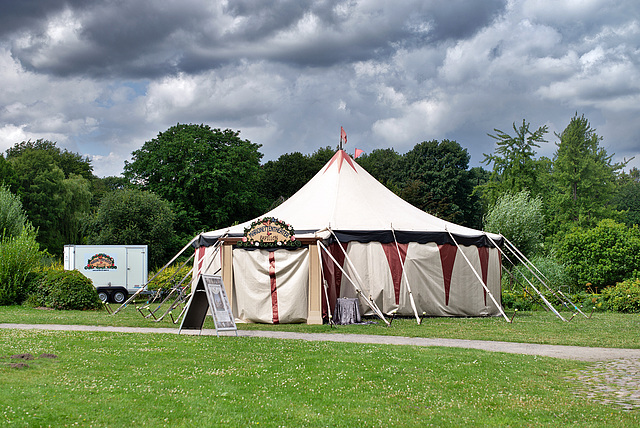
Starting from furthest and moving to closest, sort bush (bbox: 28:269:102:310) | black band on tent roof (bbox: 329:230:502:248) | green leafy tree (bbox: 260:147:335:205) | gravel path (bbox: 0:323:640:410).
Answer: green leafy tree (bbox: 260:147:335:205)
bush (bbox: 28:269:102:310)
black band on tent roof (bbox: 329:230:502:248)
gravel path (bbox: 0:323:640:410)

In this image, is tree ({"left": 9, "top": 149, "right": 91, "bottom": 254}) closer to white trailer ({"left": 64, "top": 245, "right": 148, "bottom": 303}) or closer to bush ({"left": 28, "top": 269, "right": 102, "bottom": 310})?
white trailer ({"left": 64, "top": 245, "right": 148, "bottom": 303})

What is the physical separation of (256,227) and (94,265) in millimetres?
15098

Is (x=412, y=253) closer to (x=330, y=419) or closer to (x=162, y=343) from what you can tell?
(x=162, y=343)

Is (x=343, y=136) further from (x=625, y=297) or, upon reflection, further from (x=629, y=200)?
(x=629, y=200)

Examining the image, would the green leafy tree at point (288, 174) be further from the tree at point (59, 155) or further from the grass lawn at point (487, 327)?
the grass lawn at point (487, 327)

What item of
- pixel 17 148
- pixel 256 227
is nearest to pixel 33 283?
pixel 256 227

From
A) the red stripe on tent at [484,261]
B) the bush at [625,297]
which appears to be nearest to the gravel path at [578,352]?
the red stripe on tent at [484,261]

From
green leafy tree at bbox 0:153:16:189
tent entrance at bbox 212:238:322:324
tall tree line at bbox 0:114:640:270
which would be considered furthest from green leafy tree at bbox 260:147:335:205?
tent entrance at bbox 212:238:322:324

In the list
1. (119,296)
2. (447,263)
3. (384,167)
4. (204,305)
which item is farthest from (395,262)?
(384,167)

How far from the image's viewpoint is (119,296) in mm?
28719

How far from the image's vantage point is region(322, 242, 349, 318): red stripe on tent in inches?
669

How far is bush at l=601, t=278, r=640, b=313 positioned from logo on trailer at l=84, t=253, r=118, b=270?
21664 millimetres

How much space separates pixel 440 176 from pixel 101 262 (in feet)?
102

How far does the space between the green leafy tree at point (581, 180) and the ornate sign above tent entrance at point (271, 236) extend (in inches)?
1233
